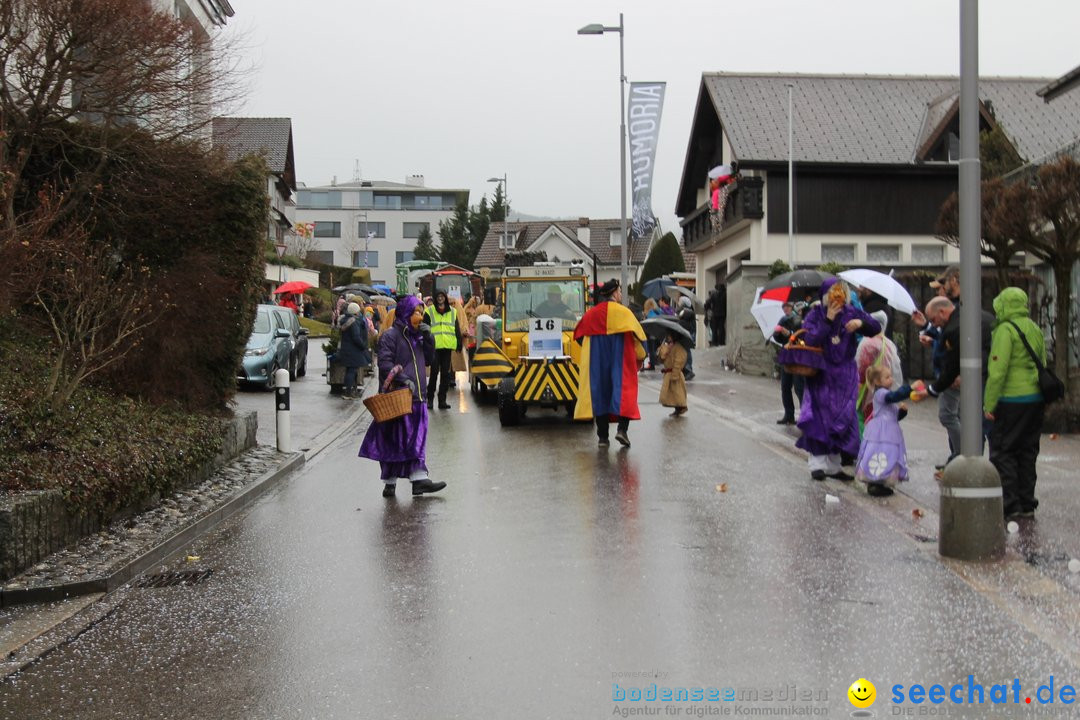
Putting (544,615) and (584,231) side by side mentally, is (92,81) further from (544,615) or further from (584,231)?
(584,231)

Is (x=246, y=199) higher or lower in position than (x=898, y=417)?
higher

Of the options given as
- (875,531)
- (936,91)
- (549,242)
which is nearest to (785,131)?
(936,91)

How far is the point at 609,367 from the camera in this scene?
1388cm

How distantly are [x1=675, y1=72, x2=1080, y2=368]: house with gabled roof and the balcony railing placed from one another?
1.6 inches

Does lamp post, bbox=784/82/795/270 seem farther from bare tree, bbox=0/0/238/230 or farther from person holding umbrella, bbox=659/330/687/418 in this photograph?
bare tree, bbox=0/0/238/230

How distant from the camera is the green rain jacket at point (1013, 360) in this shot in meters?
8.49

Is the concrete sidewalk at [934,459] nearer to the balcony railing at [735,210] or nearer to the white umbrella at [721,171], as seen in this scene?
the balcony railing at [735,210]

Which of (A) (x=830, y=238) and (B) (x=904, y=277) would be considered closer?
(B) (x=904, y=277)

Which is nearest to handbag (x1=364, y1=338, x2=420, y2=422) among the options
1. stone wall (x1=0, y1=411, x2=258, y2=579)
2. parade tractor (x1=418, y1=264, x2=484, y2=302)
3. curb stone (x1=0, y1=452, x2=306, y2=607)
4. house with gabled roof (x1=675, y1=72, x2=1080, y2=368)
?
curb stone (x1=0, y1=452, x2=306, y2=607)

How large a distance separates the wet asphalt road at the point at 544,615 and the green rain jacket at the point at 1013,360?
1.18 m

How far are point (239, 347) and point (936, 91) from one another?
30.4m

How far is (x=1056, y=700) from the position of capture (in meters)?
4.90

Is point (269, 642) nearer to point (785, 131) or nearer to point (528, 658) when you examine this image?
point (528, 658)

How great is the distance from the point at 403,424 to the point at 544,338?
6.86 meters
